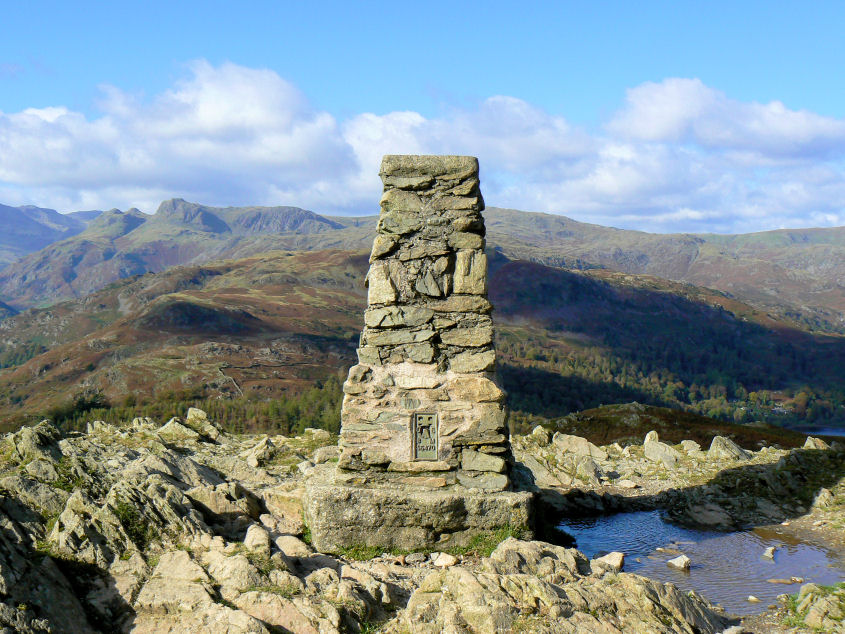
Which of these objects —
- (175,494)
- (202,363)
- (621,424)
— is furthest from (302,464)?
(202,363)

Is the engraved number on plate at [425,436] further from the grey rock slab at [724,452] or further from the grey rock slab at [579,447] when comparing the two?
the grey rock slab at [724,452]

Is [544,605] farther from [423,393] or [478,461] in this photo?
[423,393]

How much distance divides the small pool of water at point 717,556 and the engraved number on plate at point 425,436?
155 inches

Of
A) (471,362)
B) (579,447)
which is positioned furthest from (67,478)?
(579,447)

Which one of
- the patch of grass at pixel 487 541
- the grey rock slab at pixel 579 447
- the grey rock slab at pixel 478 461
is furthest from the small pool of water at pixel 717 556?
the grey rock slab at pixel 579 447

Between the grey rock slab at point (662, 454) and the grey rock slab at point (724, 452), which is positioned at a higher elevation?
the grey rock slab at point (724, 452)

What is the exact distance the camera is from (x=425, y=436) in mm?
10469

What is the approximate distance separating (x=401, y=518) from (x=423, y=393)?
1.92m

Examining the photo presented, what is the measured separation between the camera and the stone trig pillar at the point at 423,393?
1009 centimetres

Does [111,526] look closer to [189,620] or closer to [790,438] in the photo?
[189,620]

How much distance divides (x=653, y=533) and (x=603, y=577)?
6682mm

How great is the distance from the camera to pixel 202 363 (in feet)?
531

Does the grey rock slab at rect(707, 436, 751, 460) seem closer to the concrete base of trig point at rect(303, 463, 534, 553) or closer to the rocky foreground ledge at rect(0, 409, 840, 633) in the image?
the concrete base of trig point at rect(303, 463, 534, 553)

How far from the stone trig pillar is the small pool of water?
10.1ft
